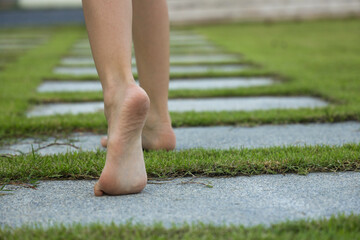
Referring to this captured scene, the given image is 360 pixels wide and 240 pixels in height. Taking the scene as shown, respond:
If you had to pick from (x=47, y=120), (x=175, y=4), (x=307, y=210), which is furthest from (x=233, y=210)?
(x=175, y=4)

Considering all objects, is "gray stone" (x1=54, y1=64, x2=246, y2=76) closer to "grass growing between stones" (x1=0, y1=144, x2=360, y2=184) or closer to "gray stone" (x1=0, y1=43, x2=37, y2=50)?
"gray stone" (x1=0, y1=43, x2=37, y2=50)

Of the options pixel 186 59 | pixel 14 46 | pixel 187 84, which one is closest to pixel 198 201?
pixel 187 84

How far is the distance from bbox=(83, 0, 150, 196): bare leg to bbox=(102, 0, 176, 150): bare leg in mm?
258

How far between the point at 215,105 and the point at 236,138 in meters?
0.77

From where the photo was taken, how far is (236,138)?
185cm

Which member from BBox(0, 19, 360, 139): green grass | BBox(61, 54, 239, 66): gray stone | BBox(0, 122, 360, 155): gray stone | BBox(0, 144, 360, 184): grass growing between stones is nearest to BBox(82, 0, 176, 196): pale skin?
BBox(0, 144, 360, 184): grass growing between stones

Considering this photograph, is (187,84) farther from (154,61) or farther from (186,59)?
(154,61)

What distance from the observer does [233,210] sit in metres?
1.10

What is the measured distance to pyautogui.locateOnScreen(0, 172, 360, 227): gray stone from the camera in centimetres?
106

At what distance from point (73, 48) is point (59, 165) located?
15.3 ft

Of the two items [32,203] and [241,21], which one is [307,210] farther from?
[241,21]

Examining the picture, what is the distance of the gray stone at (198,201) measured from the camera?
3.49 feet

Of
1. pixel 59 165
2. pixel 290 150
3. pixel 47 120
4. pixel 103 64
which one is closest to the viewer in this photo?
pixel 103 64

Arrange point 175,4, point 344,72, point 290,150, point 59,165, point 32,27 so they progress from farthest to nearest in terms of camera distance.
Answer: point 32,27, point 175,4, point 344,72, point 290,150, point 59,165
